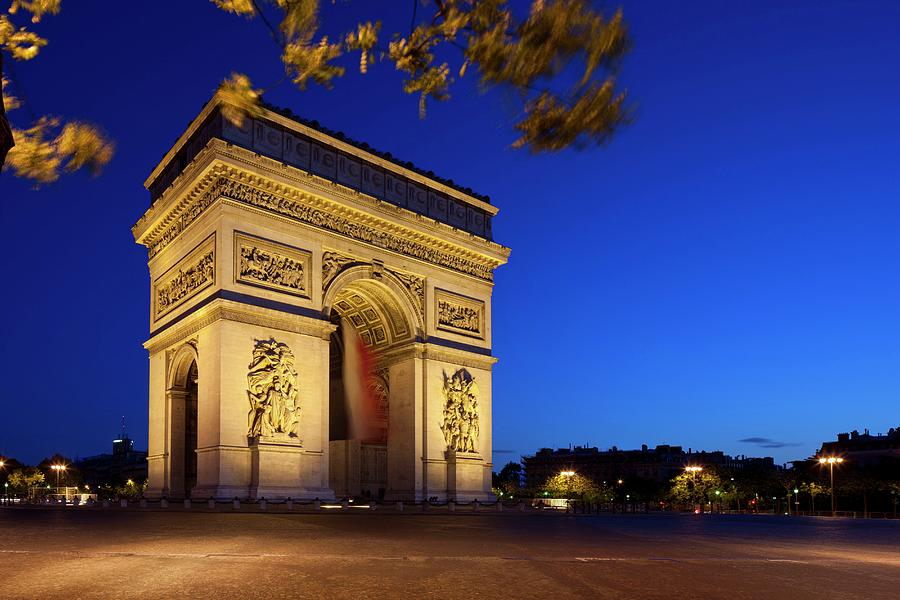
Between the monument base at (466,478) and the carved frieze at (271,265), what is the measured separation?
9.72 metres

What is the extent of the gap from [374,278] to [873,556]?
73.7 feet

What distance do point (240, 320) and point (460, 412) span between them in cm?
1115

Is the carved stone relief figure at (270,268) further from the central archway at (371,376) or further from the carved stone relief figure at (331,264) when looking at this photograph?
the central archway at (371,376)

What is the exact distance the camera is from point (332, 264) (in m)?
30.8

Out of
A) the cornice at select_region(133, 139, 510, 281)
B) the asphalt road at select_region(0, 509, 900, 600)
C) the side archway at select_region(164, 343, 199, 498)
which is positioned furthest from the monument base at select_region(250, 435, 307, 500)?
the asphalt road at select_region(0, 509, 900, 600)

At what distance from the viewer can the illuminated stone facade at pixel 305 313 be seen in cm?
2702

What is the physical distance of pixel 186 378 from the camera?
30.8m

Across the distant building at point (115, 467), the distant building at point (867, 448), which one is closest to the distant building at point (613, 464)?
the distant building at point (867, 448)

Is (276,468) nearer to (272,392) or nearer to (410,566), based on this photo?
(272,392)

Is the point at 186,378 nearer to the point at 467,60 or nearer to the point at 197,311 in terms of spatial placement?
the point at 197,311

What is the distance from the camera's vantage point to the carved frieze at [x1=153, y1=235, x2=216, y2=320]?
91.4ft

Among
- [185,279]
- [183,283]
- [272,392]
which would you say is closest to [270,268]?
[185,279]

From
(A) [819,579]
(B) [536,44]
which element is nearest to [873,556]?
(A) [819,579]

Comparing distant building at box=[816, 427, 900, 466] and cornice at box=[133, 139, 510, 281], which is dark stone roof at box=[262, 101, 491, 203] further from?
distant building at box=[816, 427, 900, 466]
